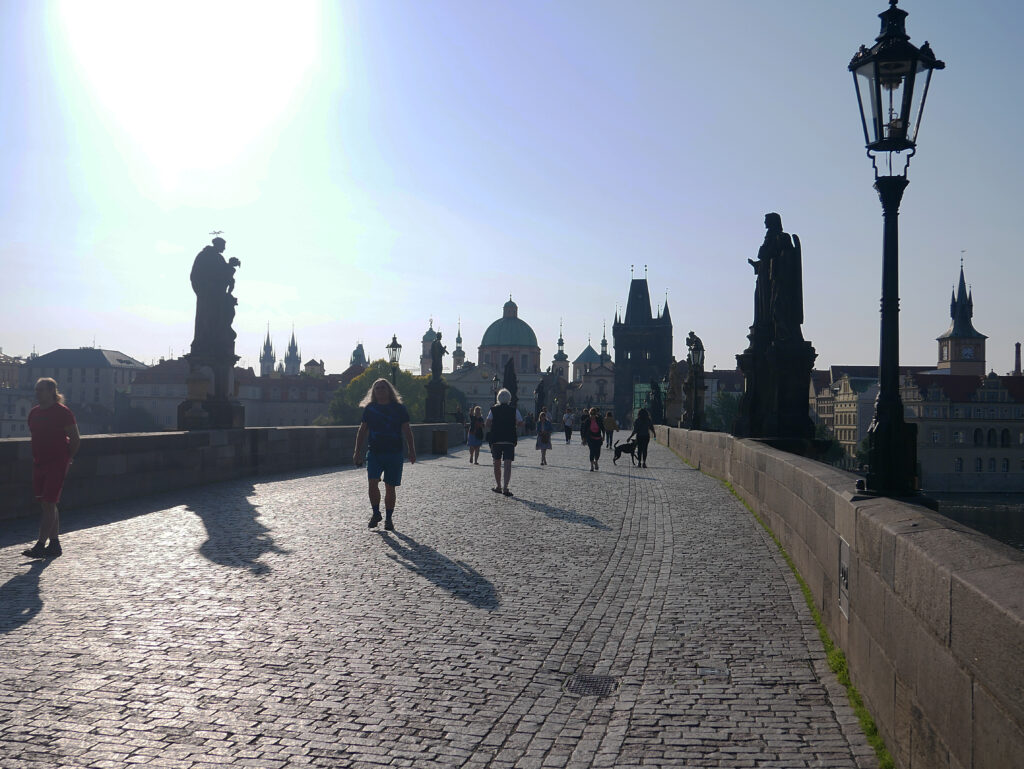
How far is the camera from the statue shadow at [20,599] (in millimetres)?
5832

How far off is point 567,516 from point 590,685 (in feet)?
23.9

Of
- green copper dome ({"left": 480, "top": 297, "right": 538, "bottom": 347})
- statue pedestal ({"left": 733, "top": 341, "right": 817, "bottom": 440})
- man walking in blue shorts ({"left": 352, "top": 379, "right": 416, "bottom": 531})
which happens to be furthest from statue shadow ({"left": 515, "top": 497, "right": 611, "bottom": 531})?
green copper dome ({"left": 480, "top": 297, "right": 538, "bottom": 347})

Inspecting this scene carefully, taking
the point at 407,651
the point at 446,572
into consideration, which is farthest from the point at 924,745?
the point at 446,572

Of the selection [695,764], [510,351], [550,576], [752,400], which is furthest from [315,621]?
[510,351]

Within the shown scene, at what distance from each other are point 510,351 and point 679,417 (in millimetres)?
118599

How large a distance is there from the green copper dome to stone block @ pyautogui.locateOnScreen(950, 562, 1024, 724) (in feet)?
524

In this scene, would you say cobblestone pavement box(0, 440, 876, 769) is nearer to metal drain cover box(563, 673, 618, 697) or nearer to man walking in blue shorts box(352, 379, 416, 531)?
metal drain cover box(563, 673, 618, 697)

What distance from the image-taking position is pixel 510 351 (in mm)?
163000

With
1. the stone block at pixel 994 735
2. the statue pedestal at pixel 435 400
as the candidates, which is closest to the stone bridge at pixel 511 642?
the stone block at pixel 994 735

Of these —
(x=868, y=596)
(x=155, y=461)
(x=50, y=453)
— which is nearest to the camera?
(x=868, y=596)

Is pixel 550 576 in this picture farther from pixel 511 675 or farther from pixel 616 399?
pixel 616 399

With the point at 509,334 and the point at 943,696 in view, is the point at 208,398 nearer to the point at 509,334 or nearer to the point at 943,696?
the point at 943,696

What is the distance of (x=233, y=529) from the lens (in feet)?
33.7

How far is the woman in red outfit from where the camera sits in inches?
328
